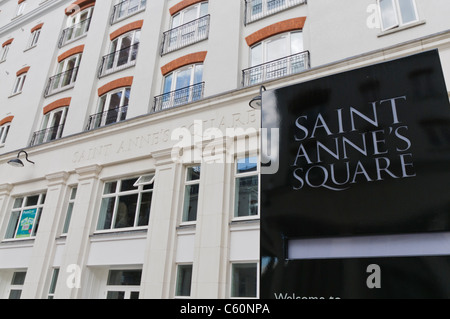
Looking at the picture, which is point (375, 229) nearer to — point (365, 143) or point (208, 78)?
point (365, 143)

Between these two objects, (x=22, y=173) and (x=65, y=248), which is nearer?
(x=65, y=248)

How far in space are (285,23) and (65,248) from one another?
10455 millimetres

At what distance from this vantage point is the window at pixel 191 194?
33.8 feet

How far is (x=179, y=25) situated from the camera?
13.9m

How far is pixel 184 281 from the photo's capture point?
31.7 feet

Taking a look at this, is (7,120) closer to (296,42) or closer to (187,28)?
(187,28)

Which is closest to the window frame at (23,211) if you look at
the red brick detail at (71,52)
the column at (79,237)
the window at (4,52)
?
the column at (79,237)

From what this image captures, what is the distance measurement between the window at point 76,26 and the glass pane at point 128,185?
356 inches

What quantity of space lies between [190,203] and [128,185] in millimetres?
2729

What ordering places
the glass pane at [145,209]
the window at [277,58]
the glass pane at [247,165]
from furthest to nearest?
1. the glass pane at [145,209]
2. the window at [277,58]
3. the glass pane at [247,165]

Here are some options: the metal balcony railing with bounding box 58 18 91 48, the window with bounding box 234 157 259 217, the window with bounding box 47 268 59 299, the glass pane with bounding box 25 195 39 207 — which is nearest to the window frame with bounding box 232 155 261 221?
the window with bounding box 234 157 259 217

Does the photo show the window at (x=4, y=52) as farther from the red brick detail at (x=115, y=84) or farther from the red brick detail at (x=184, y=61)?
the red brick detail at (x=184, y=61)

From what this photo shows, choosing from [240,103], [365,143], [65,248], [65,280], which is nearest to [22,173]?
[65,248]

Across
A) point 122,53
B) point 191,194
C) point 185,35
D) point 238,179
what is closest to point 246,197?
point 238,179
